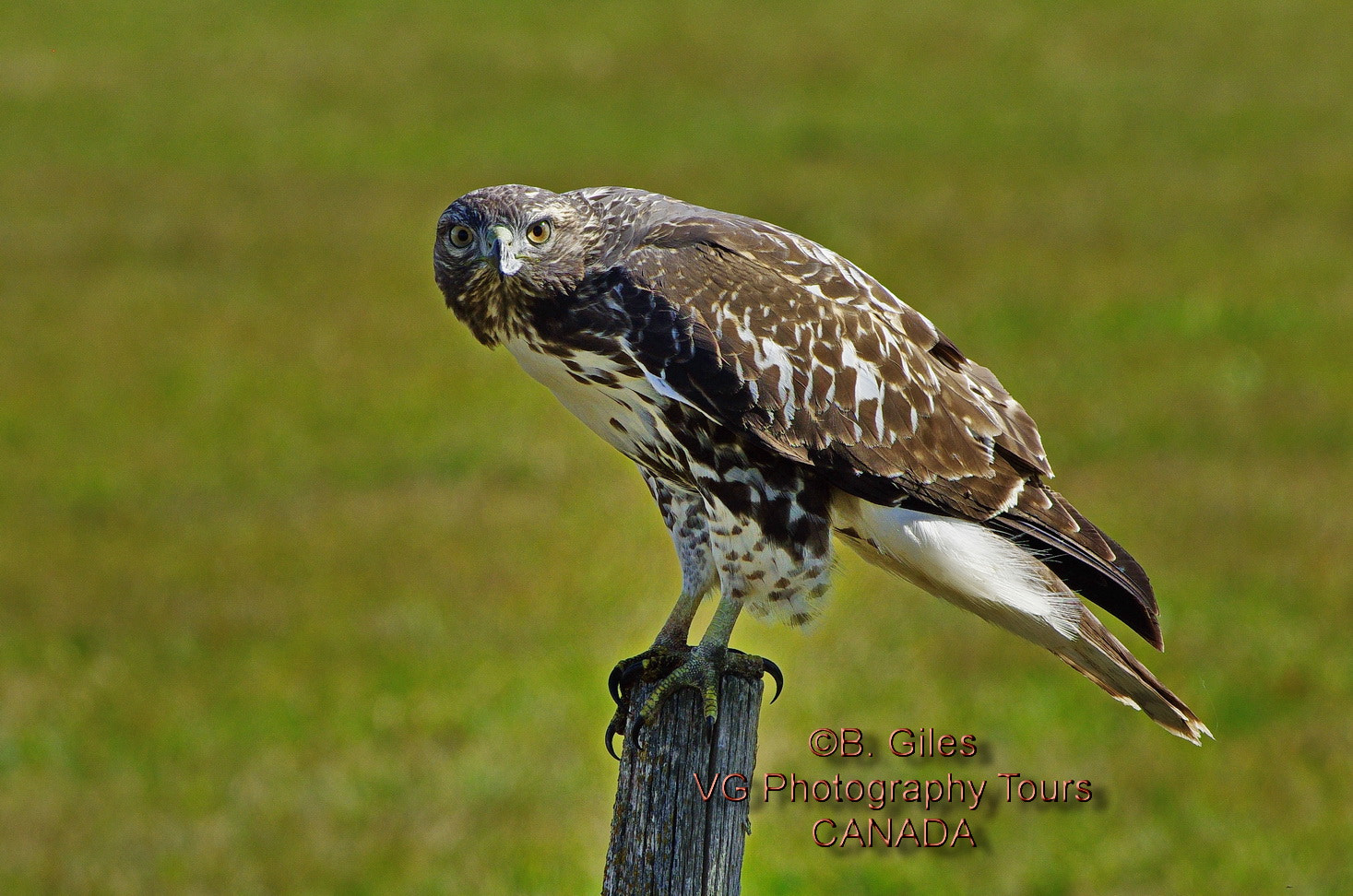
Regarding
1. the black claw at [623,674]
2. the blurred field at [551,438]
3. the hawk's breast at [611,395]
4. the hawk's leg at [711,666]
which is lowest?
the hawk's leg at [711,666]

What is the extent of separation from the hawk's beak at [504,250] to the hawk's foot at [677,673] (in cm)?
104

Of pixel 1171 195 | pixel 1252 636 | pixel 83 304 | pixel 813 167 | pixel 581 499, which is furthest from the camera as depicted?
pixel 813 167

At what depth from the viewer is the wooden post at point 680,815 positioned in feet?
11.5

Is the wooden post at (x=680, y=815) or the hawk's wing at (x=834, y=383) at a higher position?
the hawk's wing at (x=834, y=383)

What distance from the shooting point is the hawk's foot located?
12.8 ft

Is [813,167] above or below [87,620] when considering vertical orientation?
above

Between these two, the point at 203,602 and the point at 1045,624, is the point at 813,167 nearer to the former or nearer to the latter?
the point at 203,602

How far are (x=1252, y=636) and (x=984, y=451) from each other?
4229mm

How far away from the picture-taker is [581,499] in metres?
10.0

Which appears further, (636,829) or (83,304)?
(83,304)

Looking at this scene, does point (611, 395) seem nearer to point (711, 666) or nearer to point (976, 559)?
point (711, 666)

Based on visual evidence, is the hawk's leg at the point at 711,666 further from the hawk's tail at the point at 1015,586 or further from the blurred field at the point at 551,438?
the blurred field at the point at 551,438

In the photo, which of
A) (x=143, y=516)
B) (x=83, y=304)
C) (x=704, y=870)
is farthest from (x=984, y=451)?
(x=83, y=304)

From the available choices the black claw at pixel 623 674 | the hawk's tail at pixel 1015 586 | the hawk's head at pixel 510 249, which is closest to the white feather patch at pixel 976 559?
the hawk's tail at pixel 1015 586
